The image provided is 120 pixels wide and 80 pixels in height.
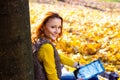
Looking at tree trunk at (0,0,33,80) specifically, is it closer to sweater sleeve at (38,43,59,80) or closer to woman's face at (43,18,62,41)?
sweater sleeve at (38,43,59,80)

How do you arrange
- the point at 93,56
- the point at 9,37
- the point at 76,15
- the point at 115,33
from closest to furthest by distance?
the point at 9,37, the point at 93,56, the point at 115,33, the point at 76,15

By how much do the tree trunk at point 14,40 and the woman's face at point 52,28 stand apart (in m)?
0.95

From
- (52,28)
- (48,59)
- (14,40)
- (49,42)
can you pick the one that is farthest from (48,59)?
(14,40)

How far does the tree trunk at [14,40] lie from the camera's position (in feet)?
8.07

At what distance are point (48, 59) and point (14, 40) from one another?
36.8 inches

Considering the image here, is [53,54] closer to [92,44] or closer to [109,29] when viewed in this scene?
[92,44]

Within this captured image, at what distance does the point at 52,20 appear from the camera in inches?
143

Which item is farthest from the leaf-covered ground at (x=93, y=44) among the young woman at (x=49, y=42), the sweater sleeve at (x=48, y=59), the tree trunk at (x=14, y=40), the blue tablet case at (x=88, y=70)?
the tree trunk at (x=14, y=40)

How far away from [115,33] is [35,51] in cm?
468

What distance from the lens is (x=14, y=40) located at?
2.52 metres

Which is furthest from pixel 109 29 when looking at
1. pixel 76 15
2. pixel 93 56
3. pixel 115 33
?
pixel 76 15

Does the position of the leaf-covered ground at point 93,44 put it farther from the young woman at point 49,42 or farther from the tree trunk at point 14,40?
the tree trunk at point 14,40

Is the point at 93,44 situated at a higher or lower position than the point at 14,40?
lower

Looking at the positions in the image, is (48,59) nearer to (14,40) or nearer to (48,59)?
(48,59)
